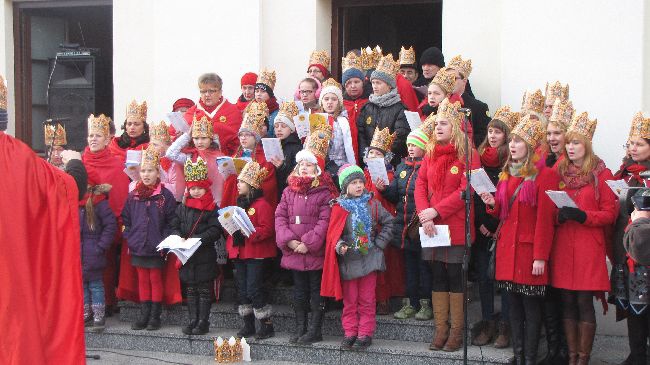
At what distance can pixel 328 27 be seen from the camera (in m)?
11.9

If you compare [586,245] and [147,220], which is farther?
[147,220]

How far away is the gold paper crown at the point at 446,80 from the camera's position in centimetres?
905

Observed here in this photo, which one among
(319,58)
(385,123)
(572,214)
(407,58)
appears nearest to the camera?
(572,214)

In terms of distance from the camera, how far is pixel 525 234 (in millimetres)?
7910

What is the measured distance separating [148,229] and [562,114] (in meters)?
3.81

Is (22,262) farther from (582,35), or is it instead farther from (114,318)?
(582,35)

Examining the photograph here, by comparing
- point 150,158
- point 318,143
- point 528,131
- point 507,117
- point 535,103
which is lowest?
point 150,158

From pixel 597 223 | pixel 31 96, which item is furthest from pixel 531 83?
pixel 31 96

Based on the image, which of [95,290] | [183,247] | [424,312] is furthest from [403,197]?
[95,290]

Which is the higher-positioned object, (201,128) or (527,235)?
(201,128)

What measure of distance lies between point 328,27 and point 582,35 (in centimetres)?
327

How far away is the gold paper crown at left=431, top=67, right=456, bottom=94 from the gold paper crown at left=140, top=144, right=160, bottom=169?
2642 millimetres

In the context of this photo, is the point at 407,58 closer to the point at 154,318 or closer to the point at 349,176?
the point at 349,176

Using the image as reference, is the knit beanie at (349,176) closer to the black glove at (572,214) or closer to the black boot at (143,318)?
the black glove at (572,214)
